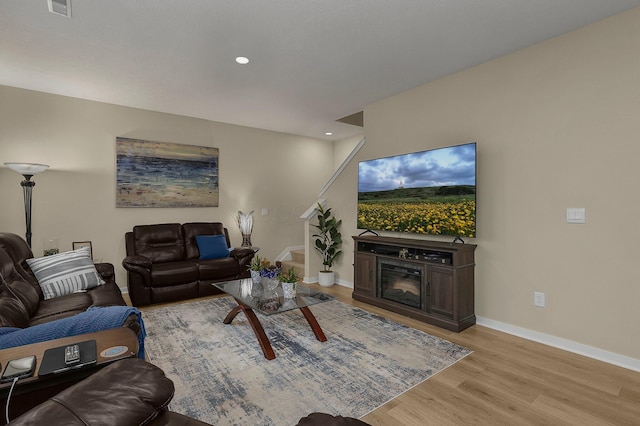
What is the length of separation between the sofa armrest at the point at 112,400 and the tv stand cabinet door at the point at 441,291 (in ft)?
8.98

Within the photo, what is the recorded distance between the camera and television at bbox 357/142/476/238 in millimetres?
3295

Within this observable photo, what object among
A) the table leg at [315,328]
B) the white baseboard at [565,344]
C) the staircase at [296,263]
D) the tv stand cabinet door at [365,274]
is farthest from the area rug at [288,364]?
the staircase at [296,263]

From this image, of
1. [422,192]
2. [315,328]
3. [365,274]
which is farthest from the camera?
[365,274]

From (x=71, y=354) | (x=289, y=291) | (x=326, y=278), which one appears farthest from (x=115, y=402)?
(x=326, y=278)

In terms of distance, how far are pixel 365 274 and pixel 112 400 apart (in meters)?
3.35

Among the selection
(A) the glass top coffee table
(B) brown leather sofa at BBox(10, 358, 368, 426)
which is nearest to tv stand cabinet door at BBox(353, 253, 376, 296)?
(A) the glass top coffee table

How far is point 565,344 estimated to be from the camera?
2.77m

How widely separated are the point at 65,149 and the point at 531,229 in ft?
18.2

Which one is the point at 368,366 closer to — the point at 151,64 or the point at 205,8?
the point at 205,8

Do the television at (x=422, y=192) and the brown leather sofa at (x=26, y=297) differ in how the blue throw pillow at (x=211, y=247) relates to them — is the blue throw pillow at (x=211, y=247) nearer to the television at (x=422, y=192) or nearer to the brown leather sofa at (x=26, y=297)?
the brown leather sofa at (x=26, y=297)

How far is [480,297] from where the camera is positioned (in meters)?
3.37

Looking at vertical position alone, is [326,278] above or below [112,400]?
below

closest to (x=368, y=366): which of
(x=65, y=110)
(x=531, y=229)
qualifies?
(x=531, y=229)

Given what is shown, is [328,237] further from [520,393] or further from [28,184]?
[28,184]
